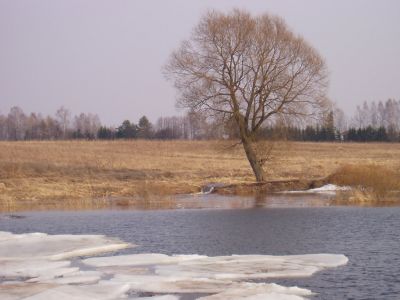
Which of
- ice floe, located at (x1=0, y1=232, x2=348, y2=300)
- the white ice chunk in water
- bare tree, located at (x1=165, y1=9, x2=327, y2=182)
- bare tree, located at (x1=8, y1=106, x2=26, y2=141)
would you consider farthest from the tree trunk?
bare tree, located at (x1=8, y1=106, x2=26, y2=141)

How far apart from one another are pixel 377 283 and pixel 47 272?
7.42 meters

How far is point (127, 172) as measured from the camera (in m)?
49.1

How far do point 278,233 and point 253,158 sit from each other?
19942 millimetres

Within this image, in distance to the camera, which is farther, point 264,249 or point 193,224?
point 193,224

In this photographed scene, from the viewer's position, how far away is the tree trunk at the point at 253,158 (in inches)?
1580

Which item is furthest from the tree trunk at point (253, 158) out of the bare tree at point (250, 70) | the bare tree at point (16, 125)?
the bare tree at point (16, 125)

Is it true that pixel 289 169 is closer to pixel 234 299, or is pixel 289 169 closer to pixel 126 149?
pixel 126 149

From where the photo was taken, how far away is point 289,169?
169 ft

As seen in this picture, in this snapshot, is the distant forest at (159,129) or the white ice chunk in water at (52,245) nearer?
the white ice chunk in water at (52,245)

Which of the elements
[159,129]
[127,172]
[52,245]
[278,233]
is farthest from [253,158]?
[159,129]

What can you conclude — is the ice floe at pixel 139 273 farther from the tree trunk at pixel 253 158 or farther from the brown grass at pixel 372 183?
the tree trunk at pixel 253 158

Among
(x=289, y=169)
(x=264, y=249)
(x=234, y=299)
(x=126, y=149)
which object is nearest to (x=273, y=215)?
(x=264, y=249)

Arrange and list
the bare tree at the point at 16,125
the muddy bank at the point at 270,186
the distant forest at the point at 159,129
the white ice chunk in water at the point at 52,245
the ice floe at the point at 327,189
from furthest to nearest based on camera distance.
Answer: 1. the bare tree at the point at 16,125
2. the distant forest at the point at 159,129
3. the muddy bank at the point at 270,186
4. the ice floe at the point at 327,189
5. the white ice chunk in water at the point at 52,245

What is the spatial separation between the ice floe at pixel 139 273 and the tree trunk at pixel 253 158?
22289mm
